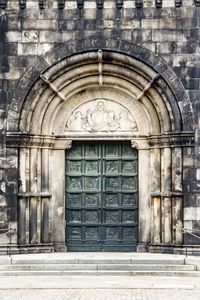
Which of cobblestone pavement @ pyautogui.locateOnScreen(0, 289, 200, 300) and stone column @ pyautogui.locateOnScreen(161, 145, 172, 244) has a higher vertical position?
stone column @ pyautogui.locateOnScreen(161, 145, 172, 244)

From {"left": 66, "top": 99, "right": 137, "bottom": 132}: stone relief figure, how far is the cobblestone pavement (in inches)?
236

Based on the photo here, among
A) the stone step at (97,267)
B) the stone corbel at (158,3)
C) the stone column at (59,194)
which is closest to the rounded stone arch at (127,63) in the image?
the stone corbel at (158,3)

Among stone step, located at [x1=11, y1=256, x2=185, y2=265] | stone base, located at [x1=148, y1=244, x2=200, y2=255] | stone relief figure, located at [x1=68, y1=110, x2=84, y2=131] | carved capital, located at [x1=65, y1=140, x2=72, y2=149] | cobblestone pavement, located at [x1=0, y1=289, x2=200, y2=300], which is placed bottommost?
cobblestone pavement, located at [x1=0, y1=289, x2=200, y2=300]

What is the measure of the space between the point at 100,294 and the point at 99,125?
259 inches

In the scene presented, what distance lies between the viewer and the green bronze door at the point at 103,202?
22.7 m

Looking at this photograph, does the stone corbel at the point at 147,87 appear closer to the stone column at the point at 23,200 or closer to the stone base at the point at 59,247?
the stone column at the point at 23,200

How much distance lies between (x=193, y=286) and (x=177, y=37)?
6486 mm

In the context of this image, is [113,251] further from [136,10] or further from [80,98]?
[136,10]

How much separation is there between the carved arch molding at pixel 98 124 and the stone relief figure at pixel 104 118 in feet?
0.08

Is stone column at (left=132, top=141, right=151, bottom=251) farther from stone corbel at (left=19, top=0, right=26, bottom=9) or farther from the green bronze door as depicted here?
stone corbel at (left=19, top=0, right=26, bottom=9)

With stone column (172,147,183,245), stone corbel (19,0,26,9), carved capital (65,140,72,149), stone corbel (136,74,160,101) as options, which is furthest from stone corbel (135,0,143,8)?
carved capital (65,140,72,149)

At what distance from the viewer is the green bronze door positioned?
22.7 metres

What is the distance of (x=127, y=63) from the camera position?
22.2 metres

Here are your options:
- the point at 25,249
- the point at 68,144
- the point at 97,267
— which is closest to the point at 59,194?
the point at 68,144
